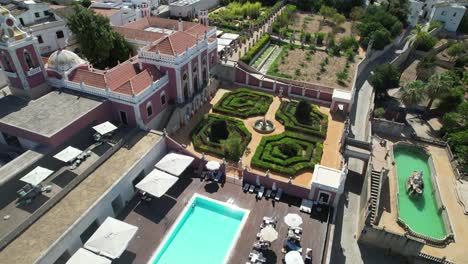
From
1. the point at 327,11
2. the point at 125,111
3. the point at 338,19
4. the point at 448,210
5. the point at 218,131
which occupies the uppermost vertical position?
the point at 327,11

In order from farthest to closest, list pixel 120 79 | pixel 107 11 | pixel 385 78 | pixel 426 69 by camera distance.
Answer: pixel 107 11 → pixel 426 69 → pixel 385 78 → pixel 120 79

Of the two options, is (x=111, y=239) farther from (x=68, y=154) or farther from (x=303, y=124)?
(x=303, y=124)

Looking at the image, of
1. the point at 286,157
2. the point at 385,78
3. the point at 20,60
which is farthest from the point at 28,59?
the point at 385,78

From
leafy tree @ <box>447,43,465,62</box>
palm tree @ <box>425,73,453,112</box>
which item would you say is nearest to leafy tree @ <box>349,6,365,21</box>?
leafy tree @ <box>447,43,465,62</box>

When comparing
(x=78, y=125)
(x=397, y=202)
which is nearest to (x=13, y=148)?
(x=78, y=125)

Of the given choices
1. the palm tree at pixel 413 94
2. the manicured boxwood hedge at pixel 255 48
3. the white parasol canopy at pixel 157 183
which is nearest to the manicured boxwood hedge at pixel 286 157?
the white parasol canopy at pixel 157 183

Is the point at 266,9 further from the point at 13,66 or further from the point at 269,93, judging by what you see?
the point at 13,66

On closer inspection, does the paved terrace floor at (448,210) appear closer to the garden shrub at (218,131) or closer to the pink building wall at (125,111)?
the garden shrub at (218,131)

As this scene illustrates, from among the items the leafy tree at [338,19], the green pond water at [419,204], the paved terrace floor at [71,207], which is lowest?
the green pond water at [419,204]
